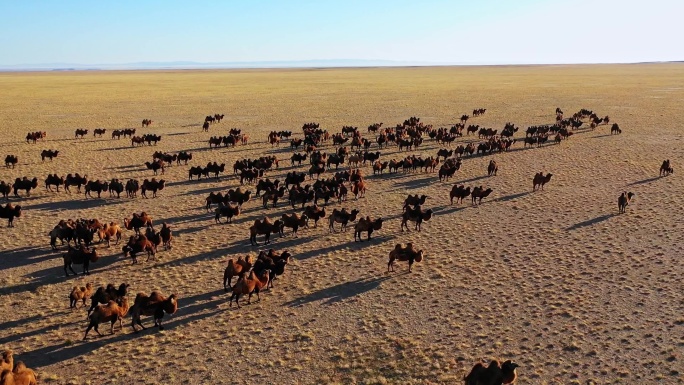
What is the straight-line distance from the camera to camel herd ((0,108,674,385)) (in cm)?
1134

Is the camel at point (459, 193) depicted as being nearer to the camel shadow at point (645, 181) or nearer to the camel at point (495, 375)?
the camel shadow at point (645, 181)

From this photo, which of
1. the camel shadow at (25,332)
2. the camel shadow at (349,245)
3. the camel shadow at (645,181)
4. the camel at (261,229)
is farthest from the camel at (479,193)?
the camel shadow at (25,332)

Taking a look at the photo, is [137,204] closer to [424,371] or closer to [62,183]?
[62,183]

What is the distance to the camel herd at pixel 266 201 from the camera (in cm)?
1134

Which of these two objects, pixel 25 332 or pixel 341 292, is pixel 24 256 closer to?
pixel 25 332

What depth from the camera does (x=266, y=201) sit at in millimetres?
20969

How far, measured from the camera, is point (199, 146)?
36.4 metres

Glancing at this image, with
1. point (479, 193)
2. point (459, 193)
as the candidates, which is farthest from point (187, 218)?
point (479, 193)

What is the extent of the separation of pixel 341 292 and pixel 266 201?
28.8 feet

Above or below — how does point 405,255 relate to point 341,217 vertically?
below

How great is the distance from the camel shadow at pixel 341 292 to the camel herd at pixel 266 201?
2.97ft

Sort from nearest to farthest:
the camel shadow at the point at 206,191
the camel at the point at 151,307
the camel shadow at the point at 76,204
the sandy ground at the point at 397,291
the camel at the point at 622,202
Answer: the sandy ground at the point at 397,291 → the camel at the point at 151,307 → the camel at the point at 622,202 → the camel shadow at the point at 76,204 → the camel shadow at the point at 206,191

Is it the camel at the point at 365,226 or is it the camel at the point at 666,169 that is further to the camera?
the camel at the point at 666,169

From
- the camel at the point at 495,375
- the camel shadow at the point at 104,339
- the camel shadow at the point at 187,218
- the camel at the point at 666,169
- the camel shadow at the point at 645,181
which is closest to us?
the camel at the point at 495,375
